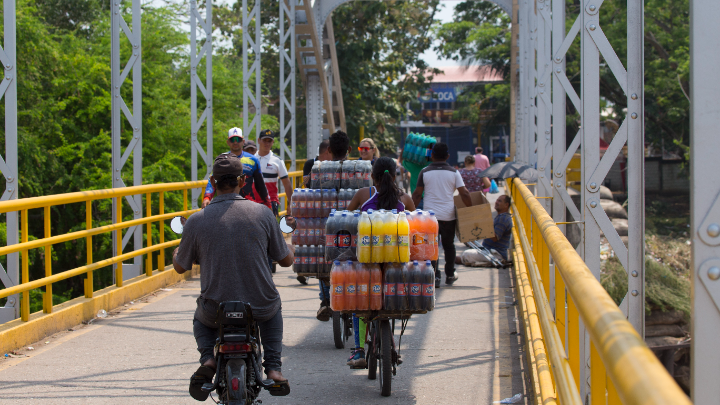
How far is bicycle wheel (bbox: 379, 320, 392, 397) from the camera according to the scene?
5352 mm

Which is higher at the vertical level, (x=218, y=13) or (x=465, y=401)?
(x=218, y=13)

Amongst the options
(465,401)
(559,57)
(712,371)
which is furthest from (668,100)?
(712,371)

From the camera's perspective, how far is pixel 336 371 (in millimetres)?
6230

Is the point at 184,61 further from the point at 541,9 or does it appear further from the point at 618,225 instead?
the point at 541,9

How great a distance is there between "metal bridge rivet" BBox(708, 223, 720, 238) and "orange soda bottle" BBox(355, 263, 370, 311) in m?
3.01

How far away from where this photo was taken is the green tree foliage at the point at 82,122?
1614 centimetres

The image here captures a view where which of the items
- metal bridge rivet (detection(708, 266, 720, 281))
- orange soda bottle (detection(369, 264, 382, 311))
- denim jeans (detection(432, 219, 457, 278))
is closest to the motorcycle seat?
orange soda bottle (detection(369, 264, 382, 311))

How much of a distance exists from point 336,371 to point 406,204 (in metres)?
1.54

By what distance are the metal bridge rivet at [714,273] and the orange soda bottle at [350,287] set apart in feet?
9.96

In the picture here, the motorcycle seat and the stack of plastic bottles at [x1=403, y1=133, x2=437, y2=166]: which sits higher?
the stack of plastic bottles at [x1=403, y1=133, x2=437, y2=166]

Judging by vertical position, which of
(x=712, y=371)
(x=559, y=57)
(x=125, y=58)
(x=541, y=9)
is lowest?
(x=712, y=371)

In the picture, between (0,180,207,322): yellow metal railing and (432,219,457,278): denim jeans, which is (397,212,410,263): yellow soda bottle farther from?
(432,219,457,278): denim jeans

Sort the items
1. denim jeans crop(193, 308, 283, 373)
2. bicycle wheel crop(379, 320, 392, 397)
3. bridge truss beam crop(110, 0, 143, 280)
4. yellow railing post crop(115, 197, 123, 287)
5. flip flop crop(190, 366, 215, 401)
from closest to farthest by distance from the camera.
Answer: flip flop crop(190, 366, 215, 401) < denim jeans crop(193, 308, 283, 373) < bicycle wheel crop(379, 320, 392, 397) < yellow railing post crop(115, 197, 123, 287) < bridge truss beam crop(110, 0, 143, 280)

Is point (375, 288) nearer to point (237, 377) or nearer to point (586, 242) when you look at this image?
point (586, 242)
